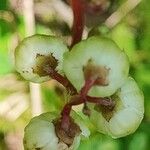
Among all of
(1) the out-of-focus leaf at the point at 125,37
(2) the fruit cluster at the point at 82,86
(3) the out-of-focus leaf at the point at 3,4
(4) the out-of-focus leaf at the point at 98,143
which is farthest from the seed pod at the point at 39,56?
(1) the out-of-focus leaf at the point at 125,37

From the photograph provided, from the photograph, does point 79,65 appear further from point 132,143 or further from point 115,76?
point 132,143

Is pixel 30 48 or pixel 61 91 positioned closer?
pixel 30 48

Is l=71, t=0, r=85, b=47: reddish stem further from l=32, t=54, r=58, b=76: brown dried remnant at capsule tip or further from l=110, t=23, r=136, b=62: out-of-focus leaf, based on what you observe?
l=110, t=23, r=136, b=62: out-of-focus leaf

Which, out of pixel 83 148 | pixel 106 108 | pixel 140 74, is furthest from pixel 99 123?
pixel 140 74

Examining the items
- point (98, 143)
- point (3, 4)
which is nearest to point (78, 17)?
point (3, 4)

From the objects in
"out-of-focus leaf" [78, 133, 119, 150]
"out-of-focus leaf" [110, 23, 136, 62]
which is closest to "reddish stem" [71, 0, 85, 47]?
"out-of-focus leaf" [78, 133, 119, 150]
